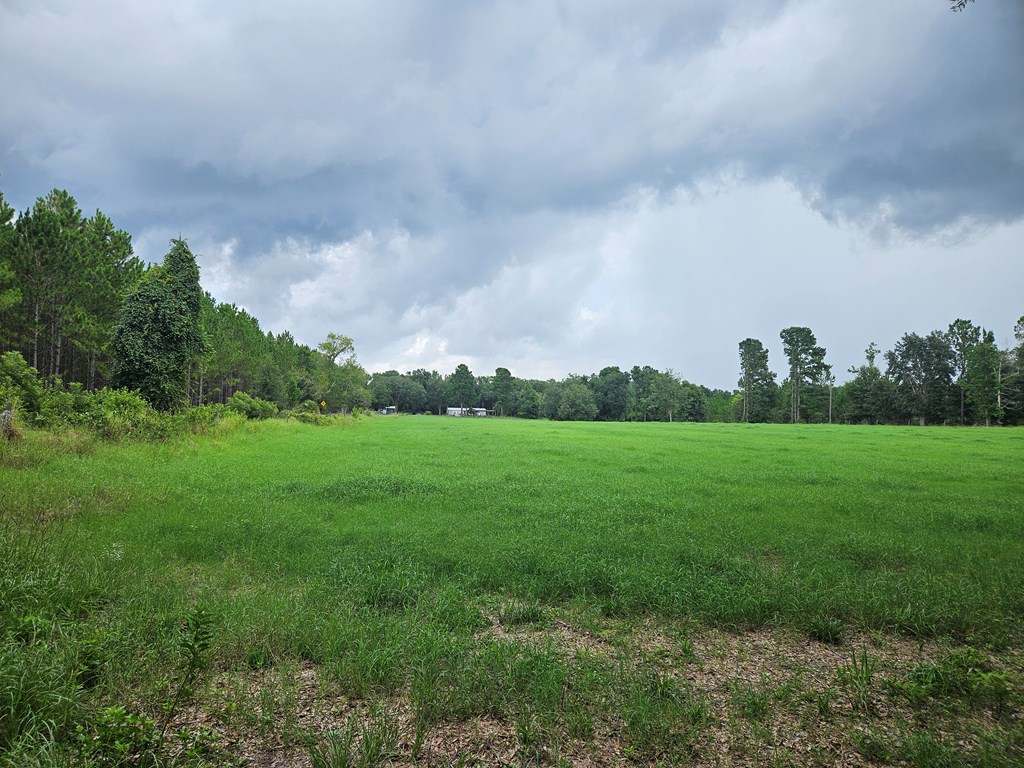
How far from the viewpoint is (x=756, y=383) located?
98750 millimetres

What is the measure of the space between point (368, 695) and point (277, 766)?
85cm

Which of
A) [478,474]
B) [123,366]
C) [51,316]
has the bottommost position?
[478,474]

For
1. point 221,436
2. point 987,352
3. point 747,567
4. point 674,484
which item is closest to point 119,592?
point 747,567

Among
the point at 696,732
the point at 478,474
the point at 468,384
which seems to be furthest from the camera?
the point at 468,384

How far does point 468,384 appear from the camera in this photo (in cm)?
15662

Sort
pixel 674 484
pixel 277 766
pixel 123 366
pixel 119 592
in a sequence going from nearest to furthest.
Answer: pixel 277 766 < pixel 119 592 < pixel 674 484 < pixel 123 366

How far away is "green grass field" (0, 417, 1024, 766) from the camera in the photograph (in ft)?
10.7

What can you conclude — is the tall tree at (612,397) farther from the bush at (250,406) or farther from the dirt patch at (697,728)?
the dirt patch at (697,728)

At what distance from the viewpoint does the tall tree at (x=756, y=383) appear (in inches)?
3829

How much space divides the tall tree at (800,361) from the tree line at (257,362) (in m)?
0.21

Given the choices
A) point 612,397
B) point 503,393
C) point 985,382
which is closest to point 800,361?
point 985,382

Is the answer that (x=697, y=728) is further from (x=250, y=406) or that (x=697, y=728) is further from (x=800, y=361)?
(x=800, y=361)

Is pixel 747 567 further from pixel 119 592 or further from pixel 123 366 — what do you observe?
pixel 123 366

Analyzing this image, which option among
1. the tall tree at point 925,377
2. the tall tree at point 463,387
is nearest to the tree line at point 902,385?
the tall tree at point 925,377
